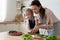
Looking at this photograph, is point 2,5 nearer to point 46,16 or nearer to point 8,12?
point 8,12

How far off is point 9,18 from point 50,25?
145cm

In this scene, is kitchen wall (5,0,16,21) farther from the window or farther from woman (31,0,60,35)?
woman (31,0,60,35)

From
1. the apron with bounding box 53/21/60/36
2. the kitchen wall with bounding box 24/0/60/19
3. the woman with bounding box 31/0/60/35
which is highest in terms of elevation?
the kitchen wall with bounding box 24/0/60/19

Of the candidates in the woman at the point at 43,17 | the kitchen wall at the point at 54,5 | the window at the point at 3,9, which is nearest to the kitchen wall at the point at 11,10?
the window at the point at 3,9

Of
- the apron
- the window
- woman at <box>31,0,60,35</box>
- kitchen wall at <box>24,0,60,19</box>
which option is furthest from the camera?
the window

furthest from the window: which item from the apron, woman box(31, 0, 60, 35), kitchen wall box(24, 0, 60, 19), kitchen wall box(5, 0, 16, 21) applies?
the apron

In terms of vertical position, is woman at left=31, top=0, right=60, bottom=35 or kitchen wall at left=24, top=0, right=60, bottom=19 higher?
kitchen wall at left=24, top=0, right=60, bottom=19

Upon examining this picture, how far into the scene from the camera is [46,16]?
2.02 meters

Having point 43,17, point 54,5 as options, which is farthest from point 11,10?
point 43,17

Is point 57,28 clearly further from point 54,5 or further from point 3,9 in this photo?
point 3,9

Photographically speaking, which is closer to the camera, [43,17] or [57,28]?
[43,17]

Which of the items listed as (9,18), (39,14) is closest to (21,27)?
(9,18)

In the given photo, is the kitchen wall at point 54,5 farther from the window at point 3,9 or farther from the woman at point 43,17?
the window at point 3,9

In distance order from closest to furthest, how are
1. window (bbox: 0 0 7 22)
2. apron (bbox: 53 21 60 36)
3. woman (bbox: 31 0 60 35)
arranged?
1. woman (bbox: 31 0 60 35)
2. apron (bbox: 53 21 60 36)
3. window (bbox: 0 0 7 22)
